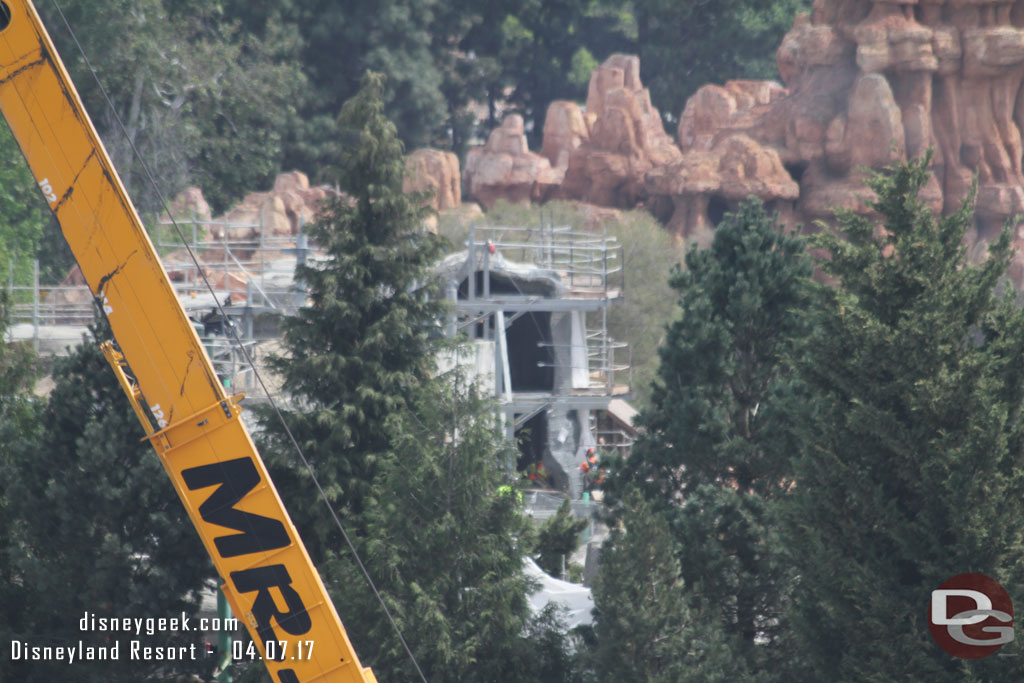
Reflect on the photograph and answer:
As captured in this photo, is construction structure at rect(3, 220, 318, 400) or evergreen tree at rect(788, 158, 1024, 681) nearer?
evergreen tree at rect(788, 158, 1024, 681)

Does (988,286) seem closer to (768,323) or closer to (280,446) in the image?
(768,323)

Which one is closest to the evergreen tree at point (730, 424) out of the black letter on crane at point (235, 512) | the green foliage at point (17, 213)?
the black letter on crane at point (235, 512)

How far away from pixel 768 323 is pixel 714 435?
175cm

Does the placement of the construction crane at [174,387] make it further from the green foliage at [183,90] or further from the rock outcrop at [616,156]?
the rock outcrop at [616,156]

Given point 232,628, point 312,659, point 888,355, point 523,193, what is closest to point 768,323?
point 888,355

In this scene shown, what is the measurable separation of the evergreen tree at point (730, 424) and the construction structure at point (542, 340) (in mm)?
8557

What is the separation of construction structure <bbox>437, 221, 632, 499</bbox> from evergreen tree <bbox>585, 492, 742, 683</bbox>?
1179cm

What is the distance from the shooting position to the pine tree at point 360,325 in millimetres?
15938

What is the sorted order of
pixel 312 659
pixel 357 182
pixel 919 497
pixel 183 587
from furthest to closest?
pixel 357 182 → pixel 183 587 → pixel 919 497 → pixel 312 659

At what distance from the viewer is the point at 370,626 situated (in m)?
14.3

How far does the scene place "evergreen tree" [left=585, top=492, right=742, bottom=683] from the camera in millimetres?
13500

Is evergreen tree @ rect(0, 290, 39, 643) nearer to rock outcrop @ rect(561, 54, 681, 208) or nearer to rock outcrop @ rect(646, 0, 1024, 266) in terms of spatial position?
rock outcrop @ rect(646, 0, 1024, 266)

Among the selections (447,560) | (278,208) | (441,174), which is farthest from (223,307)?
(441,174)

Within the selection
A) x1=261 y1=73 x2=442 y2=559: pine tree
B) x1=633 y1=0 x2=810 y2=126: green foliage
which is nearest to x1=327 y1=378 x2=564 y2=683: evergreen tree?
x1=261 y1=73 x2=442 y2=559: pine tree
